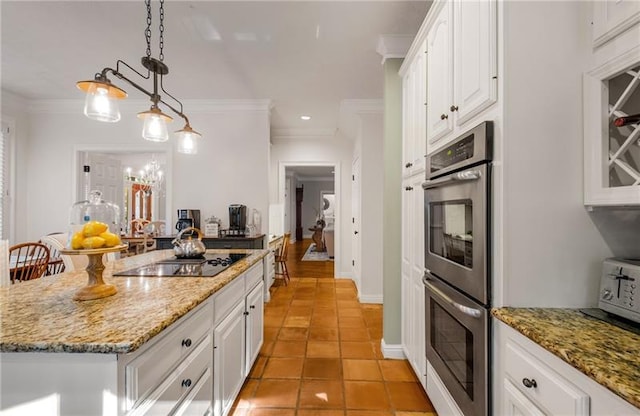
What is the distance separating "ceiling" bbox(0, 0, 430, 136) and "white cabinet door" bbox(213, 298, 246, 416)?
6.96ft

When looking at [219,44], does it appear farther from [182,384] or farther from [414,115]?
[182,384]

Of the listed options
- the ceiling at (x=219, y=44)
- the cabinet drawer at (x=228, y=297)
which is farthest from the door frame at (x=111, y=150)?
the cabinet drawer at (x=228, y=297)

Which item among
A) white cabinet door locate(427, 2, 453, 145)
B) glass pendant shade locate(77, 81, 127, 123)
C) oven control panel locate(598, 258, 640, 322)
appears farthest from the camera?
white cabinet door locate(427, 2, 453, 145)

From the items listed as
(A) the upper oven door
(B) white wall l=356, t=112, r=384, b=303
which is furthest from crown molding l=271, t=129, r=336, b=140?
(A) the upper oven door

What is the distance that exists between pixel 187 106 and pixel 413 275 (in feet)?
11.9

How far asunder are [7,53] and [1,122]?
133cm

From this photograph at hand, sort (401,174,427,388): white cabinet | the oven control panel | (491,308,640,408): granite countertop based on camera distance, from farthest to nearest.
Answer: (401,174,427,388): white cabinet
the oven control panel
(491,308,640,408): granite countertop

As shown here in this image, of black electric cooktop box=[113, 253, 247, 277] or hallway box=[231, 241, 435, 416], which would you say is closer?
black electric cooktop box=[113, 253, 247, 277]

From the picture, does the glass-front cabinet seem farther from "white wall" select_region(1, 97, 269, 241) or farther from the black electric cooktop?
"white wall" select_region(1, 97, 269, 241)

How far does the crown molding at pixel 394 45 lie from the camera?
2402mm

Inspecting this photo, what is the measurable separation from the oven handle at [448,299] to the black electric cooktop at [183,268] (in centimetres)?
Answer: 121

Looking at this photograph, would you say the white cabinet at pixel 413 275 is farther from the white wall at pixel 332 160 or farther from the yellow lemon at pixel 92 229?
the white wall at pixel 332 160

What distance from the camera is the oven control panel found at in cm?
89

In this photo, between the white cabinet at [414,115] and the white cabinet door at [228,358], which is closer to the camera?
the white cabinet door at [228,358]
